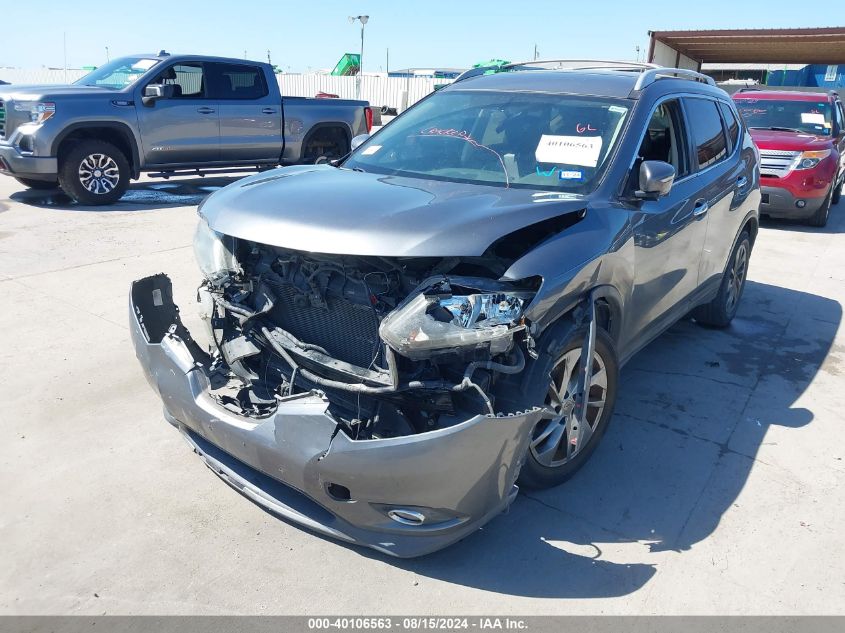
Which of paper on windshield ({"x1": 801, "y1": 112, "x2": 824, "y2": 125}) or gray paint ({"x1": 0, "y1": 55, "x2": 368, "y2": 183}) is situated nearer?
gray paint ({"x1": 0, "y1": 55, "x2": 368, "y2": 183})

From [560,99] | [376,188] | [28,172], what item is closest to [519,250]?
[376,188]

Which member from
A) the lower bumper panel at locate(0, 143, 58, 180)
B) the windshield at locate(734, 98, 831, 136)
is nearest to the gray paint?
the lower bumper panel at locate(0, 143, 58, 180)

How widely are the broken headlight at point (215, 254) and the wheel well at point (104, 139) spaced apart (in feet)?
22.7

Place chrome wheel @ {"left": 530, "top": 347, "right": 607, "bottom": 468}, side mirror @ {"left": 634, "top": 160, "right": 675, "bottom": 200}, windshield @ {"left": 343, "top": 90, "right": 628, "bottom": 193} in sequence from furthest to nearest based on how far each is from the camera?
windshield @ {"left": 343, "top": 90, "right": 628, "bottom": 193} < side mirror @ {"left": 634, "top": 160, "right": 675, "bottom": 200} < chrome wheel @ {"left": 530, "top": 347, "right": 607, "bottom": 468}

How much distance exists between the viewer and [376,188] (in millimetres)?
3350

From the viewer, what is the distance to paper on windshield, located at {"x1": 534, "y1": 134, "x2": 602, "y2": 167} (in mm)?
3611

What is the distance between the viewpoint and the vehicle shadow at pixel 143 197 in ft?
31.3

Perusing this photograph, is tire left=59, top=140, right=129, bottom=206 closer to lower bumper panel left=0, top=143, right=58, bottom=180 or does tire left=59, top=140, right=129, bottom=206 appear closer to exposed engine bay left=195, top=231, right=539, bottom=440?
lower bumper panel left=0, top=143, right=58, bottom=180

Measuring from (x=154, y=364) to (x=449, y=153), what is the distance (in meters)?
1.93

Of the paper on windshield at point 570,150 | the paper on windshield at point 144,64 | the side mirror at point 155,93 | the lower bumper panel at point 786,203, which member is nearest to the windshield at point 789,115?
the lower bumper panel at point 786,203

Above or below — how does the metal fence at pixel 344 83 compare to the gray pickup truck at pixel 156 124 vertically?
above

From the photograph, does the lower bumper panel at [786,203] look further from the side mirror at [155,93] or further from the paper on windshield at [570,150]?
the side mirror at [155,93]

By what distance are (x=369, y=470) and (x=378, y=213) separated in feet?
3.46

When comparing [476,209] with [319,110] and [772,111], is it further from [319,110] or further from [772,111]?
[772,111]
